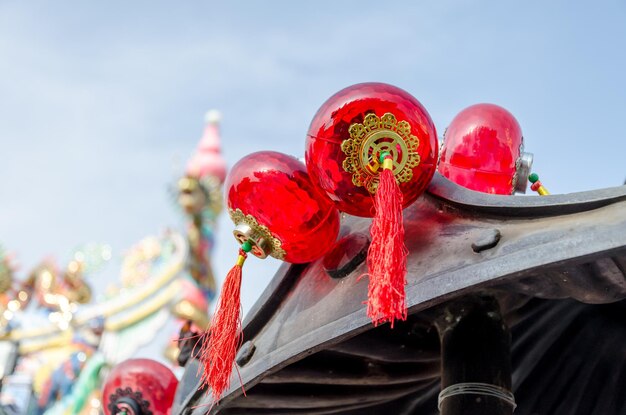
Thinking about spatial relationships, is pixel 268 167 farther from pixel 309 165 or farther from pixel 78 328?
pixel 78 328

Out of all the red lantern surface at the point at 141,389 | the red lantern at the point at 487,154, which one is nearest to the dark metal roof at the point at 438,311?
the red lantern at the point at 487,154

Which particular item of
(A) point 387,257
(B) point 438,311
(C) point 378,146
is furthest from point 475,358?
(C) point 378,146

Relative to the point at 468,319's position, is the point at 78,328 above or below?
above

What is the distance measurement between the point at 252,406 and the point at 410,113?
0.70 metres

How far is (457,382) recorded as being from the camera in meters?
1.61

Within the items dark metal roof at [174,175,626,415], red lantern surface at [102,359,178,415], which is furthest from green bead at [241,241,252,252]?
red lantern surface at [102,359,178,415]

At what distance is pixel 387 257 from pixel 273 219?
31 cm

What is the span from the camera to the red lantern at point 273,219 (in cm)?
167

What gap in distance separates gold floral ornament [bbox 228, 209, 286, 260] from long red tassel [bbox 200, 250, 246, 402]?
0.10ft

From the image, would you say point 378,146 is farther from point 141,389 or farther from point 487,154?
point 141,389

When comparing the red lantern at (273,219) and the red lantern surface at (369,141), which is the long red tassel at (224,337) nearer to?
the red lantern at (273,219)

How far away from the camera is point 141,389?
229cm

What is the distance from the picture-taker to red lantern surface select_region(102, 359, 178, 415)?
2.28m

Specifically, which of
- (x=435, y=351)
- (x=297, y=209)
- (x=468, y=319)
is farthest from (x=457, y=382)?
(x=297, y=209)
